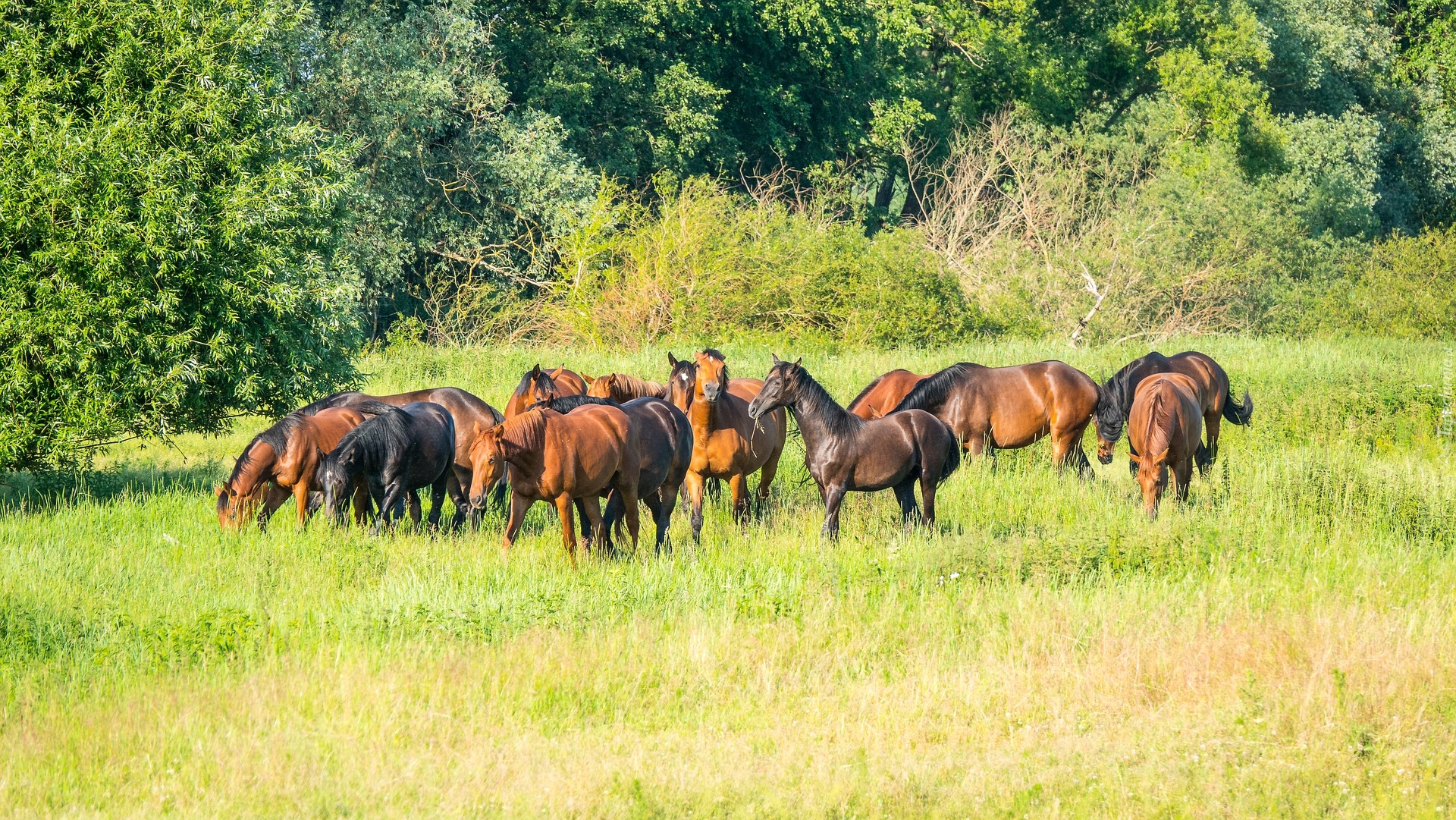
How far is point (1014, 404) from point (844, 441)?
4.56 meters

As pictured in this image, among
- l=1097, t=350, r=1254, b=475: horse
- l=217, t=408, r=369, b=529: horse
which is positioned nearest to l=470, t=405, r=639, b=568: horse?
l=217, t=408, r=369, b=529: horse

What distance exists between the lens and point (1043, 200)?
38531 millimetres

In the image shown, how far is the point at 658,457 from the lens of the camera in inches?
422

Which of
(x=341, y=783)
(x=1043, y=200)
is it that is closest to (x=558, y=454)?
(x=341, y=783)

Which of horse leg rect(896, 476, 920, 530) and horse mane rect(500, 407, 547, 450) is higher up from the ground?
horse mane rect(500, 407, 547, 450)

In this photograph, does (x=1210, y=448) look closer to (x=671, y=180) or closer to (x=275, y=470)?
(x=275, y=470)

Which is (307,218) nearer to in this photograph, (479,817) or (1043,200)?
(479,817)

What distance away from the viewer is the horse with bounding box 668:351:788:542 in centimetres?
1171

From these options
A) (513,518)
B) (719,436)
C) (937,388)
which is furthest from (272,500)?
(937,388)

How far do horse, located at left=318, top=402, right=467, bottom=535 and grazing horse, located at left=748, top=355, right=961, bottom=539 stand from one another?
9.87 feet

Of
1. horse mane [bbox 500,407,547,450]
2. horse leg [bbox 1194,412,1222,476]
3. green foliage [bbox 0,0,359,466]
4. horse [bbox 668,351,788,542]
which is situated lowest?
horse leg [bbox 1194,412,1222,476]

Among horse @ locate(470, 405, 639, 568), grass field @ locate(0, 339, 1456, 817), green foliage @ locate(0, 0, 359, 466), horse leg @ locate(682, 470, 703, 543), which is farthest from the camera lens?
green foliage @ locate(0, 0, 359, 466)

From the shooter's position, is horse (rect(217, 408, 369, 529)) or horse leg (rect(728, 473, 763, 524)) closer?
horse (rect(217, 408, 369, 529))

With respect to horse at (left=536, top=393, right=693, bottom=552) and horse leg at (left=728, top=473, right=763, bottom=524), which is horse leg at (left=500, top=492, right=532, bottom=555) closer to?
horse at (left=536, top=393, right=693, bottom=552)
